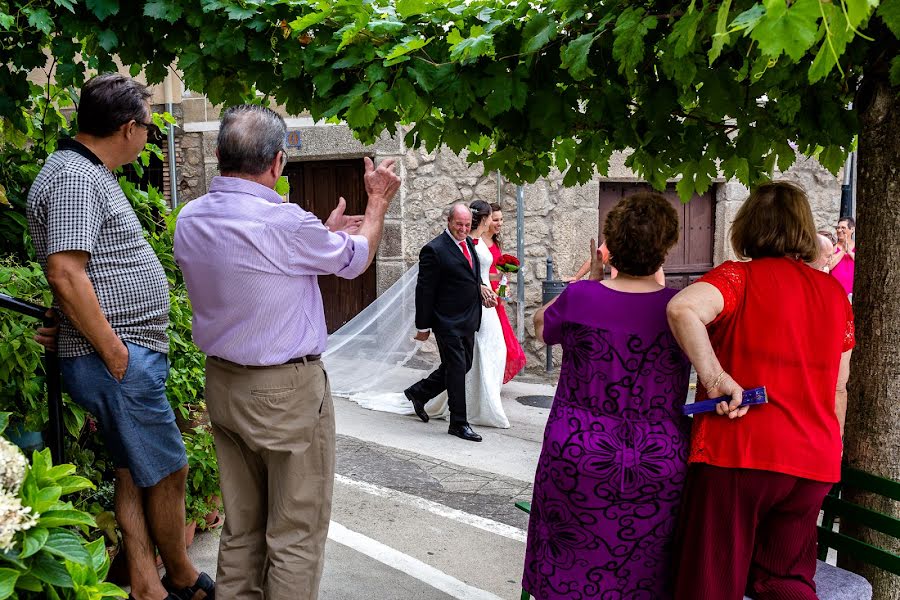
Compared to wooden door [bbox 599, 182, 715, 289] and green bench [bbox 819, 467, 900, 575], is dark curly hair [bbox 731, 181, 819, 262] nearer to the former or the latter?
green bench [bbox 819, 467, 900, 575]

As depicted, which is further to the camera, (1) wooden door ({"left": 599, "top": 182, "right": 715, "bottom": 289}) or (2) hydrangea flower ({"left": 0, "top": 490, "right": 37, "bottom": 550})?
(1) wooden door ({"left": 599, "top": 182, "right": 715, "bottom": 289})

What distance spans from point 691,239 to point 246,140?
923 centimetres

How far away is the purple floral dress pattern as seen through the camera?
8.67ft

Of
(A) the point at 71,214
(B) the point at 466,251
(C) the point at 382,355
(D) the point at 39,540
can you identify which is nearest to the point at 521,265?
(C) the point at 382,355

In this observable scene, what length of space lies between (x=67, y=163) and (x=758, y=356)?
89.0 inches

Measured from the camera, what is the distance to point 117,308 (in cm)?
280

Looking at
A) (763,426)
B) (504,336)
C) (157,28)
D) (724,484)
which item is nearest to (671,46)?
(763,426)

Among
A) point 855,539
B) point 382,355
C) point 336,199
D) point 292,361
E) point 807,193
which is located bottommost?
point 382,355

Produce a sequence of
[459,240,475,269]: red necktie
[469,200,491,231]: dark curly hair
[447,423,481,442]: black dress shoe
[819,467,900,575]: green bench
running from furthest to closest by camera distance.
→ [469,200,491,231]: dark curly hair < [459,240,475,269]: red necktie < [447,423,481,442]: black dress shoe < [819,467,900,575]: green bench

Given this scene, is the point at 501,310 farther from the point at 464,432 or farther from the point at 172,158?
the point at 172,158

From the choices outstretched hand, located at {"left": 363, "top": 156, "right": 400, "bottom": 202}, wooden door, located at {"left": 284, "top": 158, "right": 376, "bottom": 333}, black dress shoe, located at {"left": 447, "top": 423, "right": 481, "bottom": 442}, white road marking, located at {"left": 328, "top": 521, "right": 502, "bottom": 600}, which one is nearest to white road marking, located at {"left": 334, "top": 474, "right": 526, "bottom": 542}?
white road marking, located at {"left": 328, "top": 521, "right": 502, "bottom": 600}

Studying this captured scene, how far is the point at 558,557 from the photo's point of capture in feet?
9.01

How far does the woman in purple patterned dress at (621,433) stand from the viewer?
2645 millimetres

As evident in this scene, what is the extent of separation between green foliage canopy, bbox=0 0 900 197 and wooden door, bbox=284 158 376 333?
24.6ft
